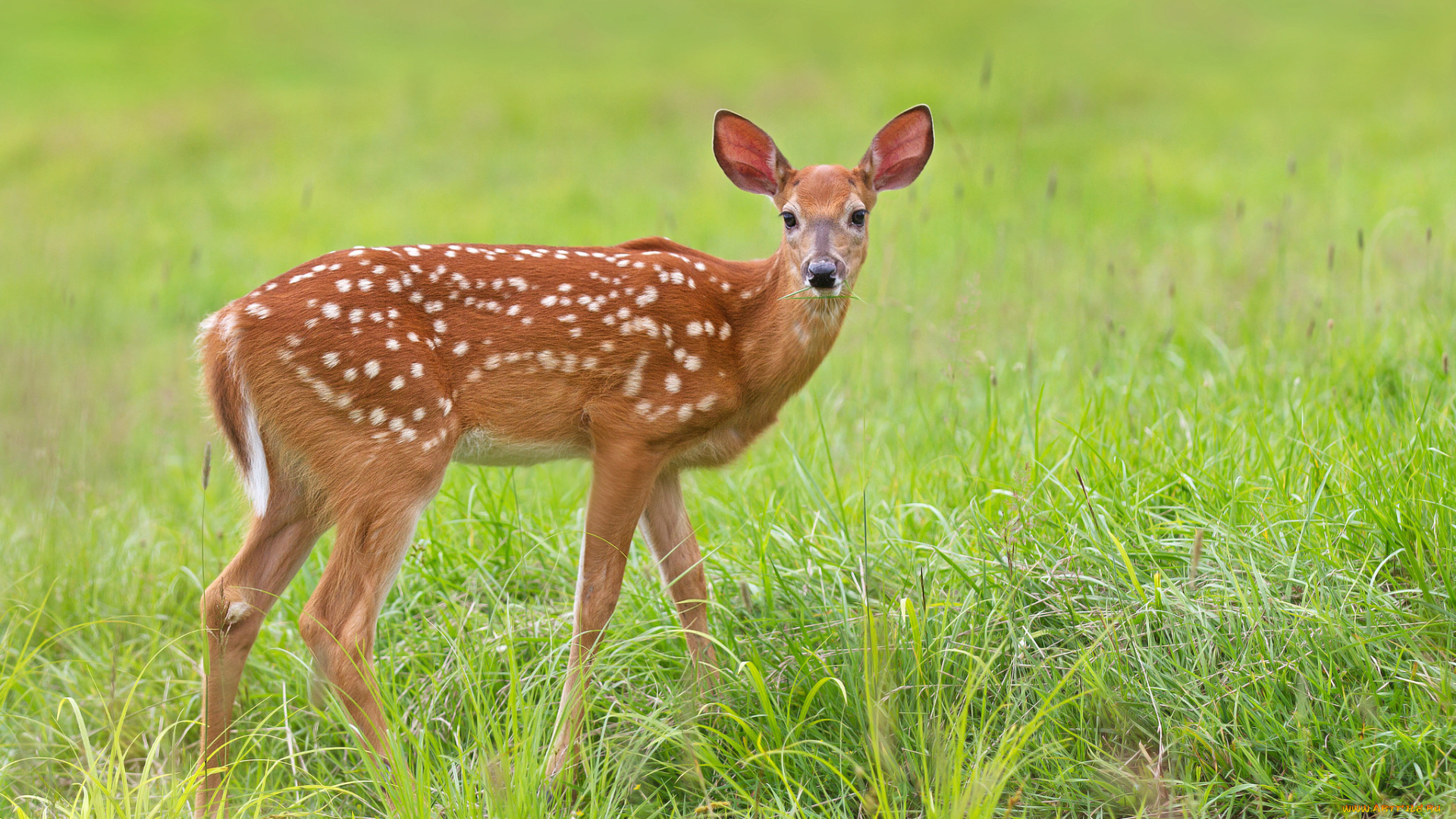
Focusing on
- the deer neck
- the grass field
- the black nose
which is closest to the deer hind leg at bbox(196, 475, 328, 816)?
the grass field

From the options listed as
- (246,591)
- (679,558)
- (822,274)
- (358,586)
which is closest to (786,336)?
(822,274)

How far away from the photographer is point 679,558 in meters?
3.45

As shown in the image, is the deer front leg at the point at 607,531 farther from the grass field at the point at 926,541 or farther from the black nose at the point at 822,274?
the black nose at the point at 822,274

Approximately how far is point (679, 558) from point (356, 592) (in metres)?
0.92

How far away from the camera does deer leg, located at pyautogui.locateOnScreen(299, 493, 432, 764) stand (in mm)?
3047

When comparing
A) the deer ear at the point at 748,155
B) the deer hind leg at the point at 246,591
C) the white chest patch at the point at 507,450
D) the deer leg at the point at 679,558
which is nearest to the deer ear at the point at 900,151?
the deer ear at the point at 748,155

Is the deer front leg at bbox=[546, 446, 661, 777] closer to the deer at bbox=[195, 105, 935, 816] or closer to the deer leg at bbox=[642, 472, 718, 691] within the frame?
the deer at bbox=[195, 105, 935, 816]

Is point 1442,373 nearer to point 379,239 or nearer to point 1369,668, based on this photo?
point 1369,668

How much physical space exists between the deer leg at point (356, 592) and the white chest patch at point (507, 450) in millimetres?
228

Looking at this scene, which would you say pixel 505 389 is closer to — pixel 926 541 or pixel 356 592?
pixel 356 592

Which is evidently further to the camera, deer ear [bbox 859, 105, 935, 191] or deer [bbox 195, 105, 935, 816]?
deer ear [bbox 859, 105, 935, 191]

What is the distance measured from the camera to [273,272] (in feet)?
26.9

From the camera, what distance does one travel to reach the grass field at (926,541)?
8.65ft

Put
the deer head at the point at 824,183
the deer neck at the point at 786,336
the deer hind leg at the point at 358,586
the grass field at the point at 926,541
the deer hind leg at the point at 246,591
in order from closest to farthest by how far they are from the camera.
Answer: the grass field at the point at 926,541 < the deer hind leg at the point at 358,586 < the deer hind leg at the point at 246,591 < the deer head at the point at 824,183 < the deer neck at the point at 786,336
